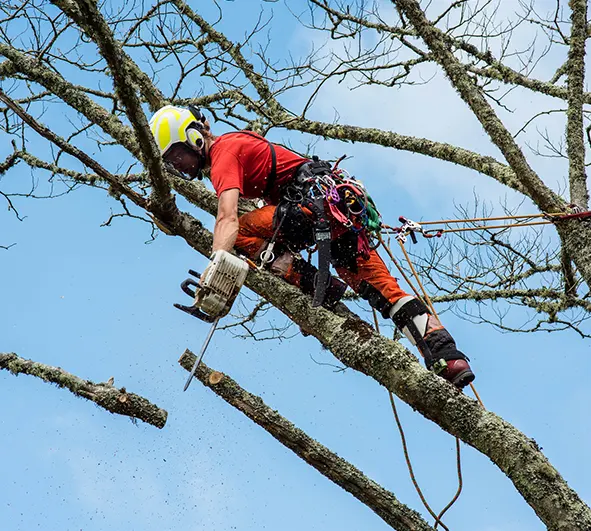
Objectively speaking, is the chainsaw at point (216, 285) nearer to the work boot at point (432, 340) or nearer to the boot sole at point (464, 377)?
the work boot at point (432, 340)

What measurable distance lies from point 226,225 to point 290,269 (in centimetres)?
53

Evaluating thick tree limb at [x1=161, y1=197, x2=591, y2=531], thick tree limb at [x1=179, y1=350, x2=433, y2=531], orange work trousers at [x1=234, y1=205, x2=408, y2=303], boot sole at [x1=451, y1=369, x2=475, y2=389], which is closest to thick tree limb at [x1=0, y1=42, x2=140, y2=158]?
orange work trousers at [x1=234, y1=205, x2=408, y2=303]

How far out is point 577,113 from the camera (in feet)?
16.9

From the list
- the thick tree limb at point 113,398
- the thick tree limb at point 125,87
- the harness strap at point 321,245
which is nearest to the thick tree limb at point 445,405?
the harness strap at point 321,245

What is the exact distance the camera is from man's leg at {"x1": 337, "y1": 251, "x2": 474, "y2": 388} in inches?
162

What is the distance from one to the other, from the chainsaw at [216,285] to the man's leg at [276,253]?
362 millimetres

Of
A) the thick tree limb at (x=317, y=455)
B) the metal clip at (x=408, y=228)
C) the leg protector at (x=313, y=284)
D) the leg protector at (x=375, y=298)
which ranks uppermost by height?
the metal clip at (x=408, y=228)

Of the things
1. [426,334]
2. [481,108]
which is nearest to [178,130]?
[426,334]

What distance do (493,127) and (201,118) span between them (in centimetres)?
192

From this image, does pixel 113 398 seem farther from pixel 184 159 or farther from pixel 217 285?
pixel 184 159

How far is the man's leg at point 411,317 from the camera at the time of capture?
4.12 meters

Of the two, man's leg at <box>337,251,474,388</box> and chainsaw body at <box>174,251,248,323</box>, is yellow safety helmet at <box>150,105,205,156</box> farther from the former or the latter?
man's leg at <box>337,251,474,388</box>

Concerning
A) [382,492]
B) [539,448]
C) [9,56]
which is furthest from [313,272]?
[9,56]

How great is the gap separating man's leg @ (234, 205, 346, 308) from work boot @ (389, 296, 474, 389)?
0.42 meters
